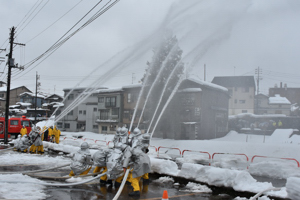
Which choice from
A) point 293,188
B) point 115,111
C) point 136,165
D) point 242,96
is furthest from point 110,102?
point 293,188

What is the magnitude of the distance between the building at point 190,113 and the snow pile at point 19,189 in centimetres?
2892

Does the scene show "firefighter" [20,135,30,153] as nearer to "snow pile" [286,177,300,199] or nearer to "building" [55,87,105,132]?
"snow pile" [286,177,300,199]

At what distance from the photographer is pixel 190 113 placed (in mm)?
37281

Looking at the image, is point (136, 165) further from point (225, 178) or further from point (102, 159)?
point (225, 178)

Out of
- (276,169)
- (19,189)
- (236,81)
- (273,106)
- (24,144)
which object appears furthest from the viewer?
(236,81)

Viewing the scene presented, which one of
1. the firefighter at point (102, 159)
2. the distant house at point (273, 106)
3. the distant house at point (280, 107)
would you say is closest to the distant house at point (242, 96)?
the distant house at point (273, 106)

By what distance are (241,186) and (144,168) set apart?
2.73 meters

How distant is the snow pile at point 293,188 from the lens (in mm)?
6398

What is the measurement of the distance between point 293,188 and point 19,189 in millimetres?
7186

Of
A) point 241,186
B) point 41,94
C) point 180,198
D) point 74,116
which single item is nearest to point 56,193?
point 180,198

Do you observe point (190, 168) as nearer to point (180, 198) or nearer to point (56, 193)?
point (180, 198)

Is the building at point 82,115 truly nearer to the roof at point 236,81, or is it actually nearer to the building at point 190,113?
the building at point 190,113

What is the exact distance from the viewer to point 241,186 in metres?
7.89

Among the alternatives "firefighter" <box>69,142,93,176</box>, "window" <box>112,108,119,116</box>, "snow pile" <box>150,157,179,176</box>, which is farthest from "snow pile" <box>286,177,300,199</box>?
"window" <box>112,108,119,116</box>
